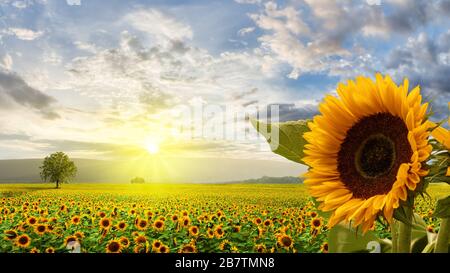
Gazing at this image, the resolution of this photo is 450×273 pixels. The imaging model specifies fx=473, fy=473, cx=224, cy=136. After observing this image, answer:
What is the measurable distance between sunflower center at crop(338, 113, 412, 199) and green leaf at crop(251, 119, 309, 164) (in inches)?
5.8

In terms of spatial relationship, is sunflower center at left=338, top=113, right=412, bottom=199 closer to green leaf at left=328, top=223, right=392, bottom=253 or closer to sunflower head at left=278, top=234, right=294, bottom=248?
green leaf at left=328, top=223, right=392, bottom=253

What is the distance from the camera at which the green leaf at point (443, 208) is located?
126 centimetres

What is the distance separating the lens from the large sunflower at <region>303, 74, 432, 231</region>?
123 cm

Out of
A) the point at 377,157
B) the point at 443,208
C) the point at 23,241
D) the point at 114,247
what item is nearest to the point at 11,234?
Answer: the point at 23,241

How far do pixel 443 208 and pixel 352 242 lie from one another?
1.75ft

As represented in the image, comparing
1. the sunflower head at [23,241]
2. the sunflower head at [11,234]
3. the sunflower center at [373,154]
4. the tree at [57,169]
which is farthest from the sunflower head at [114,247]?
the tree at [57,169]

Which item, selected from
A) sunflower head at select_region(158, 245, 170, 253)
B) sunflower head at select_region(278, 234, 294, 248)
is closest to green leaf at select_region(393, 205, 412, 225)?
→ sunflower head at select_region(158, 245, 170, 253)

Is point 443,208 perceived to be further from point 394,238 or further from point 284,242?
point 284,242

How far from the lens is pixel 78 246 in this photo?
5984 millimetres

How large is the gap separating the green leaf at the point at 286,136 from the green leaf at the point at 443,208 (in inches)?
20.5

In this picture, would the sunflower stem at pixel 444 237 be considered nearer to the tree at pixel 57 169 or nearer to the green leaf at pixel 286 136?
the green leaf at pixel 286 136

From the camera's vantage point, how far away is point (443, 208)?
1.27 m
